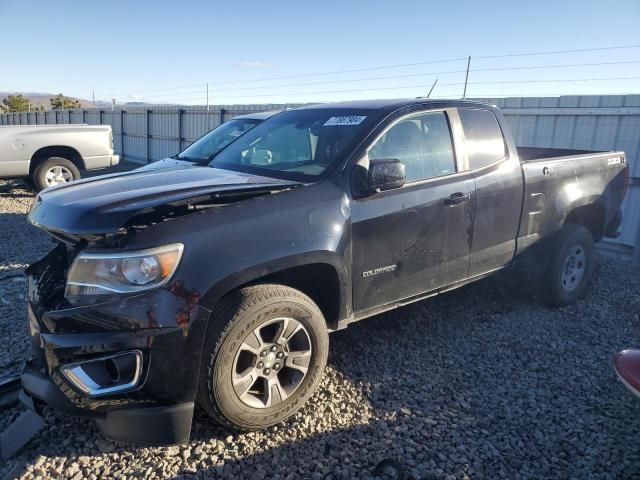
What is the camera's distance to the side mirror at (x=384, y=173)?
3037mm

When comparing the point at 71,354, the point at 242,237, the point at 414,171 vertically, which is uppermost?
the point at 414,171

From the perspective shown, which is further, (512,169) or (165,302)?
(512,169)

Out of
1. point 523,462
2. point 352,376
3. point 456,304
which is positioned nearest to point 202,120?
point 456,304

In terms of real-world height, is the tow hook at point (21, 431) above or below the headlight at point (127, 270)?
below

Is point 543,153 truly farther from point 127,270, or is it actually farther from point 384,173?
point 127,270

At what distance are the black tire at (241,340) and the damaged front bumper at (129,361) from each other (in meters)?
0.11

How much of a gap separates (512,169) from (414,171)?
→ 1.11 metres

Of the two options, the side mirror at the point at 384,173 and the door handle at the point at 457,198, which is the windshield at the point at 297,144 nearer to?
the side mirror at the point at 384,173

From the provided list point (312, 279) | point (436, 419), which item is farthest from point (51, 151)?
point (436, 419)

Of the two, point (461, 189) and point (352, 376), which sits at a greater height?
point (461, 189)

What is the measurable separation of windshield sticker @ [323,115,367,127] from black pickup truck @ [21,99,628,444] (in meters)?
0.02

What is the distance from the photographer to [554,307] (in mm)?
4770

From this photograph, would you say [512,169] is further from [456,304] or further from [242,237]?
[242,237]

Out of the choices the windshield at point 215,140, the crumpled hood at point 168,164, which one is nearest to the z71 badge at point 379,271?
the crumpled hood at point 168,164
